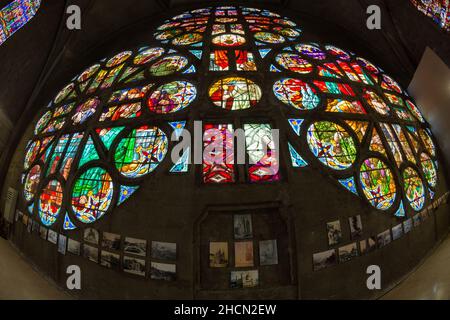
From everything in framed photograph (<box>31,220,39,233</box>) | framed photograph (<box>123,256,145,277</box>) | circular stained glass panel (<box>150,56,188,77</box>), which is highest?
circular stained glass panel (<box>150,56,188,77</box>)

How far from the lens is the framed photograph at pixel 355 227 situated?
23.5ft

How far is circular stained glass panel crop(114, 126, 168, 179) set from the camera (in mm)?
7457

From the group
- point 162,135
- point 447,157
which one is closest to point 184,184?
point 162,135

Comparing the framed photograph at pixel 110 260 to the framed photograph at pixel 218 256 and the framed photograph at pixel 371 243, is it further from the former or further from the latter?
the framed photograph at pixel 371 243

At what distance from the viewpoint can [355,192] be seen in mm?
7359

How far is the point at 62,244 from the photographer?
292 inches

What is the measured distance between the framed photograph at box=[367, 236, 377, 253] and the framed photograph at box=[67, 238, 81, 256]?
6540 mm

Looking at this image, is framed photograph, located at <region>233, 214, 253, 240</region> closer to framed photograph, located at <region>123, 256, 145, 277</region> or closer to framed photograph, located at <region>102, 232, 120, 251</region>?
framed photograph, located at <region>123, 256, 145, 277</region>

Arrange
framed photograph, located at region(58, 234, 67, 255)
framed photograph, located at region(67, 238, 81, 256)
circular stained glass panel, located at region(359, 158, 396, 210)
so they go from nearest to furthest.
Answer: framed photograph, located at region(67, 238, 81, 256), framed photograph, located at region(58, 234, 67, 255), circular stained glass panel, located at region(359, 158, 396, 210)

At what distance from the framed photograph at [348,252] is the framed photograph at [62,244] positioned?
6.23 meters

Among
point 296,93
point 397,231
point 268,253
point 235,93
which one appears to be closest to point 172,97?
point 235,93

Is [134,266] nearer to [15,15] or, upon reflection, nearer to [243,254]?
[243,254]

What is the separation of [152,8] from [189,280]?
8813mm

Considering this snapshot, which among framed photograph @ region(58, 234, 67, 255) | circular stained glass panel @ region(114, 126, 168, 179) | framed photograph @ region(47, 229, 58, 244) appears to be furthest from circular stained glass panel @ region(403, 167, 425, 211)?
framed photograph @ region(47, 229, 58, 244)
